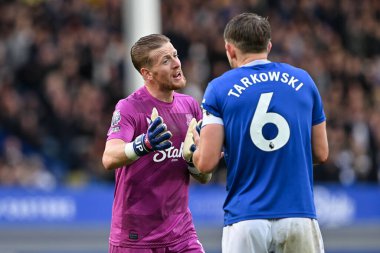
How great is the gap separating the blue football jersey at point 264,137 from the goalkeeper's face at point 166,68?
1.01 m

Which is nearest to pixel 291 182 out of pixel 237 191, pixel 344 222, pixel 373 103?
pixel 237 191

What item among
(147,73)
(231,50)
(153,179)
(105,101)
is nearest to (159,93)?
(147,73)

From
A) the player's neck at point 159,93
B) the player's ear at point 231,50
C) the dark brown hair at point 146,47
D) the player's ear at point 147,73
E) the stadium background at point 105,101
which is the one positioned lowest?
the player's ear at point 231,50

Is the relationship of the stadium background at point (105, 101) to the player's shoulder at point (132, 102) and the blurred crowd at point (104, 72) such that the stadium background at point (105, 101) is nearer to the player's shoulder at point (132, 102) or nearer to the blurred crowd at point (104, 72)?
the blurred crowd at point (104, 72)

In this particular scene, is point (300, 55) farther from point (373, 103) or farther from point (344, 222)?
point (344, 222)

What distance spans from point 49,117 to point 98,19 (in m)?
3.03

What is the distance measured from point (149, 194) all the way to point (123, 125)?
1.65ft

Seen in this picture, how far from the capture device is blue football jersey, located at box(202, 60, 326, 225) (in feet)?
19.1

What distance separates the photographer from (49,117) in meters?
16.4

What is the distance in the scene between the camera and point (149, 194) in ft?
22.5

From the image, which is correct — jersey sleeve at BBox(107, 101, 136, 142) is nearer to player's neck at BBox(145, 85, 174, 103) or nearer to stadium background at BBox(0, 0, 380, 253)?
player's neck at BBox(145, 85, 174, 103)

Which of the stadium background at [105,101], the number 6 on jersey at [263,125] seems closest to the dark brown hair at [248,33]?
the number 6 on jersey at [263,125]

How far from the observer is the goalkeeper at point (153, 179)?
684cm

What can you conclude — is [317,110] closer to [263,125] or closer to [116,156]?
→ [263,125]
